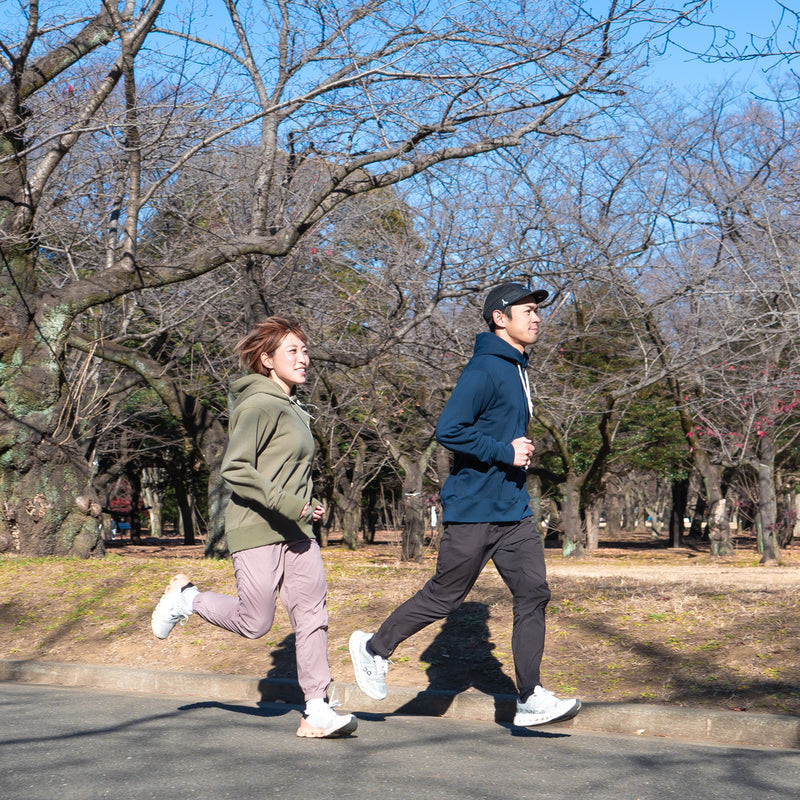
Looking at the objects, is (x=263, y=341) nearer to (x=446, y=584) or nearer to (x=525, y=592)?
(x=446, y=584)

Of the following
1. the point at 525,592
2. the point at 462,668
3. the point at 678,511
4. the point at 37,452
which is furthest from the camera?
the point at 678,511

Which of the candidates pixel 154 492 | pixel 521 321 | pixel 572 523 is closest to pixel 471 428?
pixel 521 321

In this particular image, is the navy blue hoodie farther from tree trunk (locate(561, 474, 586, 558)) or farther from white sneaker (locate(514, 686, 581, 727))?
tree trunk (locate(561, 474, 586, 558))

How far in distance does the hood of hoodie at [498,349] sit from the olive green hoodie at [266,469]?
3.33ft

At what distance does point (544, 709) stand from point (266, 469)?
1777mm

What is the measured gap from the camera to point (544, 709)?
462cm

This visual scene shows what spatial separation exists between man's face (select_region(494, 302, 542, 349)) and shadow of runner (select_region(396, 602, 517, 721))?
2079 mm

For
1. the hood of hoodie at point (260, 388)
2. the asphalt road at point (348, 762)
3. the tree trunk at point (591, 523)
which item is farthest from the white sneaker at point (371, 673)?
the tree trunk at point (591, 523)

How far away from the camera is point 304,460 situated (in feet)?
15.9

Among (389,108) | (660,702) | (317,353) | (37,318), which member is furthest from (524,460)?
(317,353)

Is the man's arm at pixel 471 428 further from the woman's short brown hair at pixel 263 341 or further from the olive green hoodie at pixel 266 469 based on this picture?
the woman's short brown hair at pixel 263 341

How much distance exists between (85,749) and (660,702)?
3032 mm

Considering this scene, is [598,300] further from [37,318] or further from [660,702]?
[660,702]

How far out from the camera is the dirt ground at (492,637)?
18.6 ft
